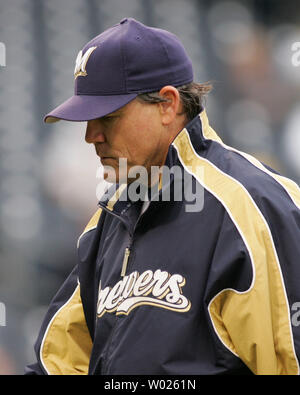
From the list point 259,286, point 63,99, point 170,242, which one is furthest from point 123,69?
point 63,99

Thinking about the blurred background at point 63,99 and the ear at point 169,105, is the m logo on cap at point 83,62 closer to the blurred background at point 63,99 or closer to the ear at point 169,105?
the ear at point 169,105

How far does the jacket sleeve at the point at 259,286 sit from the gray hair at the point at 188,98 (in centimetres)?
28

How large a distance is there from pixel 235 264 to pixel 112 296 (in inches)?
12.2

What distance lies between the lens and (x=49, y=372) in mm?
1566

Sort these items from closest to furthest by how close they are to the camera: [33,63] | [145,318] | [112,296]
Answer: [145,318], [112,296], [33,63]

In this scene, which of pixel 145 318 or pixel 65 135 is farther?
pixel 65 135

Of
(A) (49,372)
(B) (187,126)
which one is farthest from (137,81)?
(A) (49,372)

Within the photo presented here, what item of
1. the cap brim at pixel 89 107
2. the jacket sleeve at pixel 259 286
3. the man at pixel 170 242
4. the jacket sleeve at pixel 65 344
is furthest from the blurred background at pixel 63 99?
the jacket sleeve at pixel 259 286

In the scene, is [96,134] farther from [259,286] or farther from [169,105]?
[259,286]

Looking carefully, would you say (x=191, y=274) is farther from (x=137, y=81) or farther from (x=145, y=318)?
(x=137, y=81)

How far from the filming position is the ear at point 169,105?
142 centimetres

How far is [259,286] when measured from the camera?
1.22m

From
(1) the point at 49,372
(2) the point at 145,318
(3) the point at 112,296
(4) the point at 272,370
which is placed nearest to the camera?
(4) the point at 272,370

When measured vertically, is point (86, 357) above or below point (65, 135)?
below
